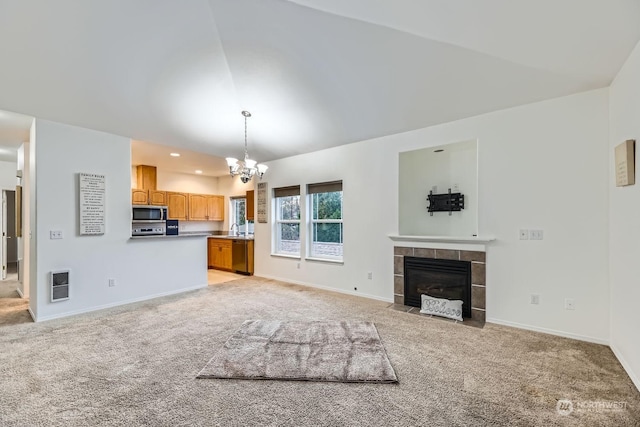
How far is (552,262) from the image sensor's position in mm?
3264

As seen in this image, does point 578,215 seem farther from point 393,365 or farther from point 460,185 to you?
point 393,365

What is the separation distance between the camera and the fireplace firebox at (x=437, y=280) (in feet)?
12.8

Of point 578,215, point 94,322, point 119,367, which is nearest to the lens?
point 119,367

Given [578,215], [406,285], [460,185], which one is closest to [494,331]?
[406,285]

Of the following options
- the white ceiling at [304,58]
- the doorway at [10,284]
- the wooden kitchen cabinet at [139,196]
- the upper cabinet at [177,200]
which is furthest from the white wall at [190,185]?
the white ceiling at [304,58]

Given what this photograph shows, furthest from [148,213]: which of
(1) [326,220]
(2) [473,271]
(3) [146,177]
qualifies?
(2) [473,271]

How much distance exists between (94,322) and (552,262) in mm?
5510

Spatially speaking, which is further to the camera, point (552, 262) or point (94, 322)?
point (94, 322)

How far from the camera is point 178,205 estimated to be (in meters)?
7.71

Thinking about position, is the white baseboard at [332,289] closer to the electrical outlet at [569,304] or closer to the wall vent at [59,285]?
the electrical outlet at [569,304]

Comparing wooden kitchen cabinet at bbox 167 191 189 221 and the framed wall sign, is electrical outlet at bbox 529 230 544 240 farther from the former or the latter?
wooden kitchen cabinet at bbox 167 191 189 221

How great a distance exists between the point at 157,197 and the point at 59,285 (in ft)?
11.9

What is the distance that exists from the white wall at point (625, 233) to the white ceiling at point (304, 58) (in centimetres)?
27

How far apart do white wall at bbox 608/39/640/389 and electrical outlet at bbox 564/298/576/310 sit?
30cm
